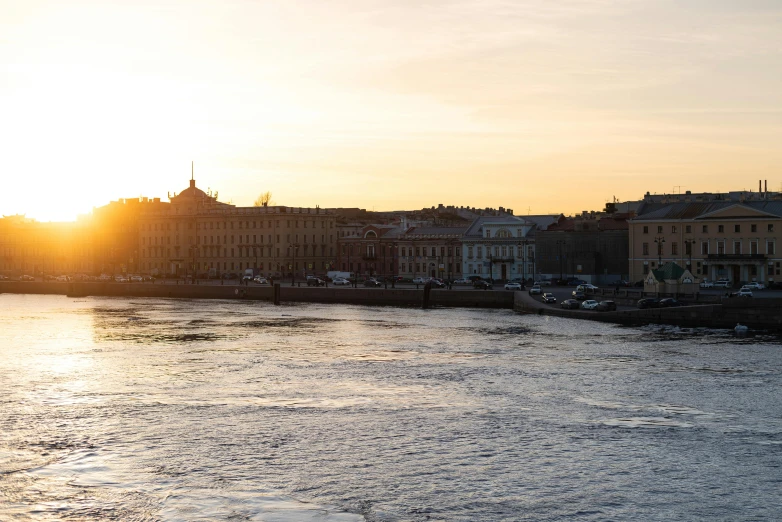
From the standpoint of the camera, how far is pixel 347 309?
270 feet

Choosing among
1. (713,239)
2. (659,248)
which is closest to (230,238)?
(659,248)

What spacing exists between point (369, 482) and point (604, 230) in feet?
257

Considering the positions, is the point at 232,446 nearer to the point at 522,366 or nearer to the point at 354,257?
the point at 522,366

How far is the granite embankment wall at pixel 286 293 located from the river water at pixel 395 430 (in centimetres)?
3240

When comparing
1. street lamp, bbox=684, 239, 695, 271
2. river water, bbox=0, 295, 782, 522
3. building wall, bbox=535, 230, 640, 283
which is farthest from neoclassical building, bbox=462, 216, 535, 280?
river water, bbox=0, 295, 782, 522

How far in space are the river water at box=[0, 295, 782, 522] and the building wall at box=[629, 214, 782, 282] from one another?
112ft

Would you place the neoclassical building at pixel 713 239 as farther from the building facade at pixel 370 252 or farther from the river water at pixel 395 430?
the river water at pixel 395 430

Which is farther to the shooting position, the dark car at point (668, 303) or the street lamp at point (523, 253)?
the street lamp at point (523, 253)

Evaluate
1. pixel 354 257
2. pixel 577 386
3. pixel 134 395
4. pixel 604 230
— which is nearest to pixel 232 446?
pixel 134 395

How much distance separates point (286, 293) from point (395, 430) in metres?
69.3

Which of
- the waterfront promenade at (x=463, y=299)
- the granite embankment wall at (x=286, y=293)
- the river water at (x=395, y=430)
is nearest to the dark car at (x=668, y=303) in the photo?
the waterfront promenade at (x=463, y=299)

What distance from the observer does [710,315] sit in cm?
5834

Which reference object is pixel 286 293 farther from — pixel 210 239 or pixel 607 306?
pixel 607 306

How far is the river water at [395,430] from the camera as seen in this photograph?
21.8 meters
